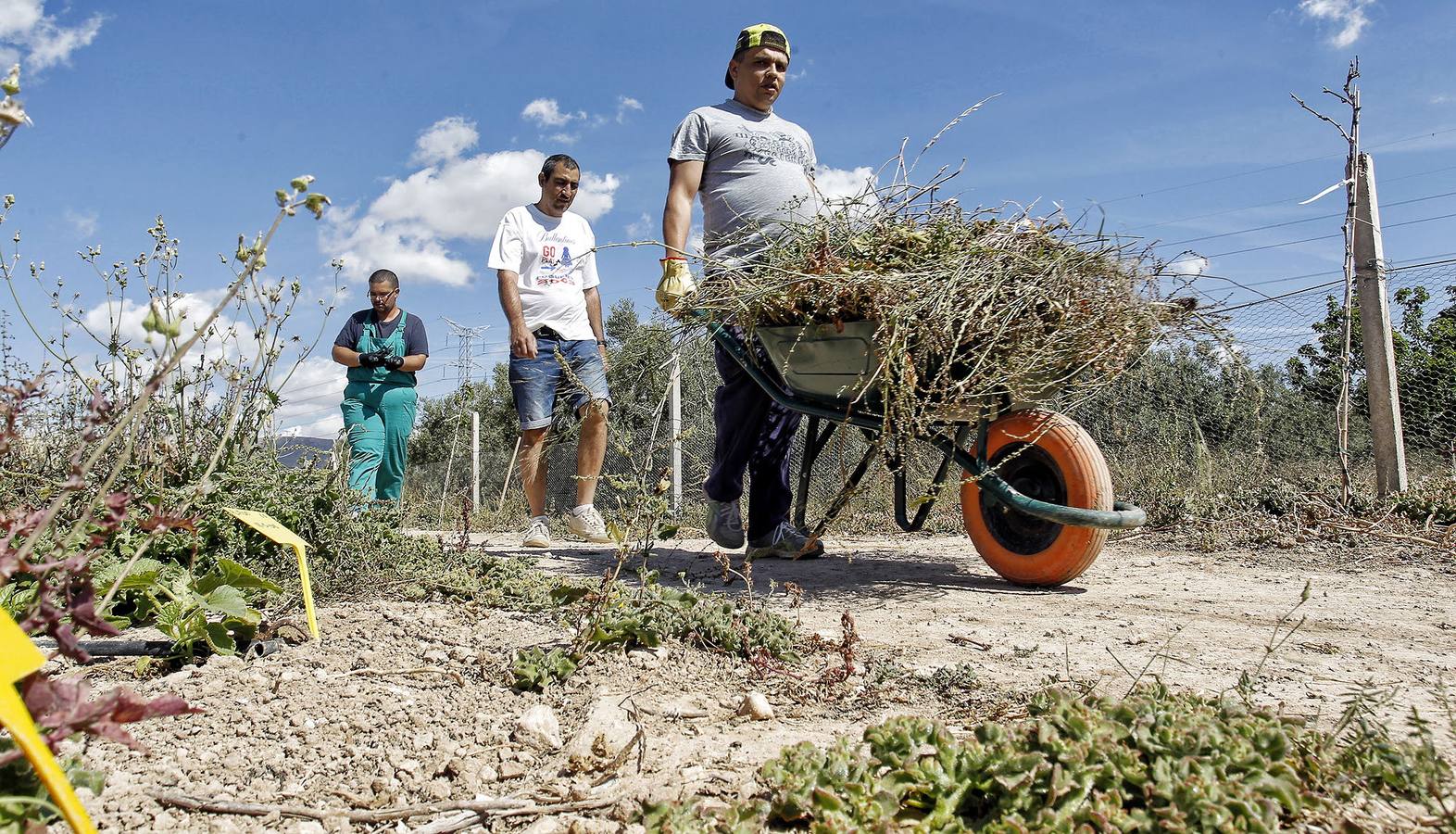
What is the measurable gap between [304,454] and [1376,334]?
600 centimetres

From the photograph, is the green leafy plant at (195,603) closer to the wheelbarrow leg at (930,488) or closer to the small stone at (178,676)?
the small stone at (178,676)

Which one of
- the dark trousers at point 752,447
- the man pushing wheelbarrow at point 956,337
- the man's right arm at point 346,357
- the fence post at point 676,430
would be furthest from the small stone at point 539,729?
the fence post at point 676,430

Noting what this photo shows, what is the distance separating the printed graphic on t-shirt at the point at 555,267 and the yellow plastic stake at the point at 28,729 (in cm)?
400

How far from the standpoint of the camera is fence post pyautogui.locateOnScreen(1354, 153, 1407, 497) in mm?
5301

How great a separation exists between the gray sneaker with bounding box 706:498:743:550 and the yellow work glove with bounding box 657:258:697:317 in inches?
42.8

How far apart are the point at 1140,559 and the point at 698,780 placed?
3.24m

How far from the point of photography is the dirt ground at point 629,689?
1459 millimetres

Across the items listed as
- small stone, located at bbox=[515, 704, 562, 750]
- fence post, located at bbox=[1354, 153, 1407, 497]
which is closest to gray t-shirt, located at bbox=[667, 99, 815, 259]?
small stone, located at bbox=[515, 704, 562, 750]

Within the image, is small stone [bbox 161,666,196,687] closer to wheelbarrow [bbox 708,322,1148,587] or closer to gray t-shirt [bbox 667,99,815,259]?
wheelbarrow [bbox 708,322,1148,587]

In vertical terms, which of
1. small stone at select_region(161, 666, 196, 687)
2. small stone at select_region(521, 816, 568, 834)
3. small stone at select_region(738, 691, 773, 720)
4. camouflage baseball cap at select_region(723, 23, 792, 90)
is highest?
camouflage baseball cap at select_region(723, 23, 792, 90)

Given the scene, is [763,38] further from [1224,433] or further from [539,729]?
[1224,433]

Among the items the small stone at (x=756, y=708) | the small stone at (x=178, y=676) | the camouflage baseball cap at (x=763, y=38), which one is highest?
the camouflage baseball cap at (x=763, y=38)

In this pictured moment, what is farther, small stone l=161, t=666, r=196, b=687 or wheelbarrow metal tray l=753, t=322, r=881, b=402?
wheelbarrow metal tray l=753, t=322, r=881, b=402

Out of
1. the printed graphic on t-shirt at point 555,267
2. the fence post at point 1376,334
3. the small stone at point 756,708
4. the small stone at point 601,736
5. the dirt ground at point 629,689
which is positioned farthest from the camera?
the fence post at point 1376,334
